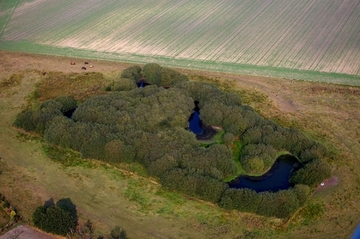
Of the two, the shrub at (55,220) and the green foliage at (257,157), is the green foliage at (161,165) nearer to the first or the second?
the green foliage at (257,157)

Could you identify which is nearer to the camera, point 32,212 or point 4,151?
point 32,212

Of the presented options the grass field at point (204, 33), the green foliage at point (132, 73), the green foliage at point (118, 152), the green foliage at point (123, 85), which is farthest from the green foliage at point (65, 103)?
the grass field at point (204, 33)

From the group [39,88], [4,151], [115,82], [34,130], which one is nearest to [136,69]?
[115,82]

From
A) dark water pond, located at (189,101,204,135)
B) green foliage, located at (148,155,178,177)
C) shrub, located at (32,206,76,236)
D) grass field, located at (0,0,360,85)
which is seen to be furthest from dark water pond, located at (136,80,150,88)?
shrub, located at (32,206,76,236)

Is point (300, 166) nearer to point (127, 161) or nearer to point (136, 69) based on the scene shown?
point (127, 161)

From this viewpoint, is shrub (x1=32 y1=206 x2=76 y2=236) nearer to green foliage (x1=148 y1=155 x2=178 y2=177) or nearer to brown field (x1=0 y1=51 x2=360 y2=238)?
brown field (x1=0 y1=51 x2=360 y2=238)
